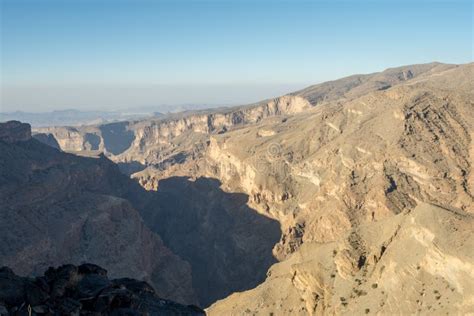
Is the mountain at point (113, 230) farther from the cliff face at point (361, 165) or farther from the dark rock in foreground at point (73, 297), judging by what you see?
the dark rock in foreground at point (73, 297)

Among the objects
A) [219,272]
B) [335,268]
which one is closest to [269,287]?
[335,268]

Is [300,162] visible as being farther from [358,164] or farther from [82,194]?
[82,194]

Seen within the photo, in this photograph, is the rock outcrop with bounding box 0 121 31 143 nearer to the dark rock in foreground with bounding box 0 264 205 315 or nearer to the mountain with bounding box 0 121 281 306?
Answer: the mountain with bounding box 0 121 281 306

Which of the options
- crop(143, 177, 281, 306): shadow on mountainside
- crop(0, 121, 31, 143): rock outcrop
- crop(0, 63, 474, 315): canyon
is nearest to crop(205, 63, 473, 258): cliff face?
crop(0, 63, 474, 315): canyon

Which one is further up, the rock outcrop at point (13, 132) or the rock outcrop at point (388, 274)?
the rock outcrop at point (13, 132)

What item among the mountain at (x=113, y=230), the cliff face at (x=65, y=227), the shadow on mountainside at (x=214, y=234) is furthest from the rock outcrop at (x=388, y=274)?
the shadow on mountainside at (x=214, y=234)

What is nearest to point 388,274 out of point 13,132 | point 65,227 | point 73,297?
point 73,297
